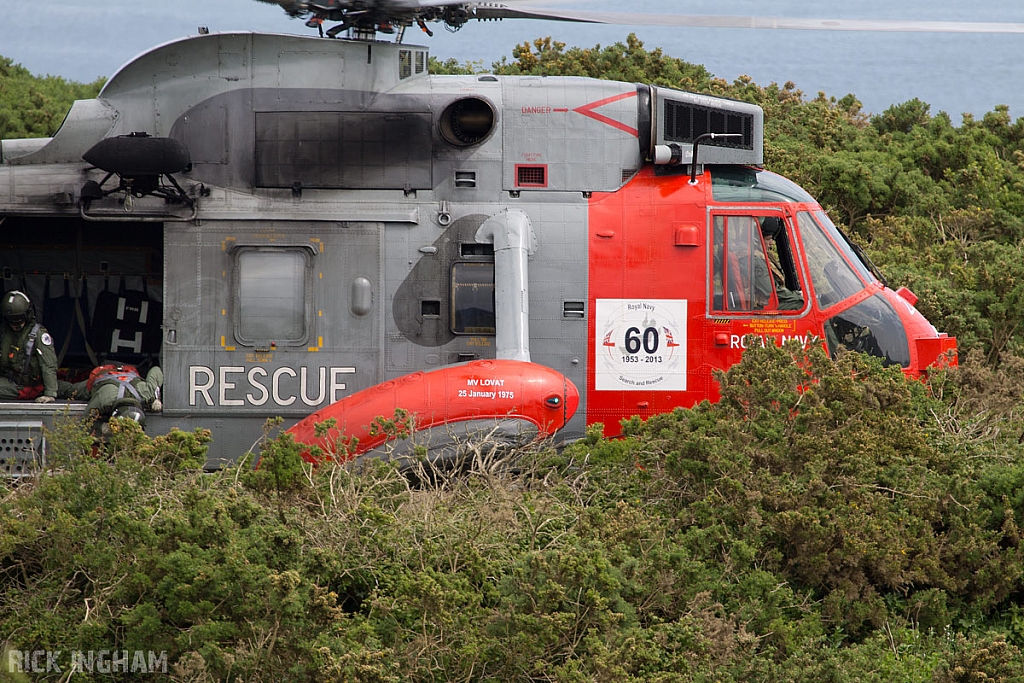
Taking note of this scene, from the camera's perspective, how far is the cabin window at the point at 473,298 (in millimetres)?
8539

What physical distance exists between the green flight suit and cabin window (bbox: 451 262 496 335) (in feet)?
10.8

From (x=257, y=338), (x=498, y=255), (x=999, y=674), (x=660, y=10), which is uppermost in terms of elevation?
(x=660, y=10)

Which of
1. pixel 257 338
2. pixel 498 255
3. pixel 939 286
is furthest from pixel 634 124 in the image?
pixel 939 286

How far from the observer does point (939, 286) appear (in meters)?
11.7

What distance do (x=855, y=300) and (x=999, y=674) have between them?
12.4 ft

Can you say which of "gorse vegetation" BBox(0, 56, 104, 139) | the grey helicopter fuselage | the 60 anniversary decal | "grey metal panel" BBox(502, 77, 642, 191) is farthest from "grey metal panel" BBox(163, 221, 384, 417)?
"gorse vegetation" BBox(0, 56, 104, 139)

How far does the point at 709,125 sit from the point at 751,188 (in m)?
0.64

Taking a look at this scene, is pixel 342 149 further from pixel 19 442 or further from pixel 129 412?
pixel 19 442

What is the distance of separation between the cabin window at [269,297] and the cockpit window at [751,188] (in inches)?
135

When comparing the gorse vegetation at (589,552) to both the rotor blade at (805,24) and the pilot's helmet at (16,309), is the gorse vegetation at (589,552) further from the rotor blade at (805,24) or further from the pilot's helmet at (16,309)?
the rotor blade at (805,24)

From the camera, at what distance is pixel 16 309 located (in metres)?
8.56

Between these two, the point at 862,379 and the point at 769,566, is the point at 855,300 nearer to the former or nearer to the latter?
the point at 862,379

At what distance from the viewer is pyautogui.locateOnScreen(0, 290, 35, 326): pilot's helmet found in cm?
856

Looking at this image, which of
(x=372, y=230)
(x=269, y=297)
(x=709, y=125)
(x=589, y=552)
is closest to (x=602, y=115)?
(x=709, y=125)
